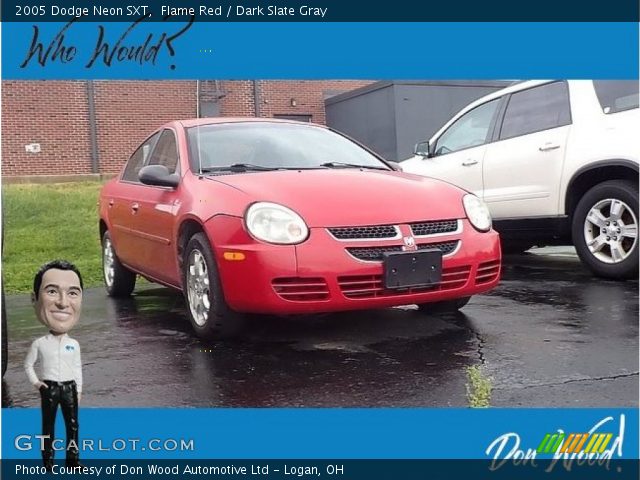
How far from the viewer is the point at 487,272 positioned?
134 inches

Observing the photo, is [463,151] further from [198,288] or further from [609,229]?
[198,288]

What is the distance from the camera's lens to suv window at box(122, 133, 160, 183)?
3477 mm

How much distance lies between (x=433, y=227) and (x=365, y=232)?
351mm

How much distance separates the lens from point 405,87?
114 inches

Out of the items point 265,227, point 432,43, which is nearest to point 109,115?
point 265,227

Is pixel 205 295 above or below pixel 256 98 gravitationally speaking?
below

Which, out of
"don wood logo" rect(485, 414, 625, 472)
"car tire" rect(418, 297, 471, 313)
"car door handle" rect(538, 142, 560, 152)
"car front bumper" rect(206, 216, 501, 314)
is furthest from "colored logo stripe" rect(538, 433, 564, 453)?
"car door handle" rect(538, 142, 560, 152)

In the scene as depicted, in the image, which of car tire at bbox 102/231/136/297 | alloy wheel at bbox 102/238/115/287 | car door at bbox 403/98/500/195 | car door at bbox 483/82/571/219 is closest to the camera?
alloy wheel at bbox 102/238/115/287

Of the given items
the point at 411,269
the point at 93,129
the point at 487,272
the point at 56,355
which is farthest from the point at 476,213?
the point at 56,355

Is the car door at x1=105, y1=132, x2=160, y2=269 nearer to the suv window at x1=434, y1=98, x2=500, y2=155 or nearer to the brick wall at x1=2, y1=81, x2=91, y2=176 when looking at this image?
the brick wall at x1=2, y1=81, x2=91, y2=176

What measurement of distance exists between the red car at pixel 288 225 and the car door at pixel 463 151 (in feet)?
6.04

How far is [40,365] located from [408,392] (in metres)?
1.32

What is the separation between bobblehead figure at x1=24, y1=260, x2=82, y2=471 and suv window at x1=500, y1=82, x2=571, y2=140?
10.0 ft
